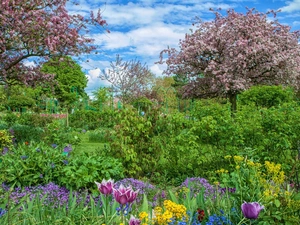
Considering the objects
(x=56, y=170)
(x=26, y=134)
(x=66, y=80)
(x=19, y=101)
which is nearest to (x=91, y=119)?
(x=26, y=134)

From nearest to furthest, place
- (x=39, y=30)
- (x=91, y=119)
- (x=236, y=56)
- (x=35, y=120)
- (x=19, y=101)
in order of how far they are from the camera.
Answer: (x=39, y=30) < (x=35, y=120) < (x=236, y=56) < (x=91, y=119) < (x=19, y=101)

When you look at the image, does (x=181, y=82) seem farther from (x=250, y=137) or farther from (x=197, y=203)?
(x=197, y=203)

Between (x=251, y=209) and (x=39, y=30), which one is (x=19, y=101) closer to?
(x=39, y=30)

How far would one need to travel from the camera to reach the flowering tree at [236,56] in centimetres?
1591

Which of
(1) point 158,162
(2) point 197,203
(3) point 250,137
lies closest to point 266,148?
(3) point 250,137

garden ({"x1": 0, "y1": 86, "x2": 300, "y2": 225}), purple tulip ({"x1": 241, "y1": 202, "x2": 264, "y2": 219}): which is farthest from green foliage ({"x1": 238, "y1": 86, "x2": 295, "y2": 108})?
purple tulip ({"x1": 241, "y1": 202, "x2": 264, "y2": 219})

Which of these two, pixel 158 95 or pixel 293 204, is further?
pixel 158 95

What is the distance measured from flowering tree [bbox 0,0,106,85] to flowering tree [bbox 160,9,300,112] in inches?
318

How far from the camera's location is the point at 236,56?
1603cm

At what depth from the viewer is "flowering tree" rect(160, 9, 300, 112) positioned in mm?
15914

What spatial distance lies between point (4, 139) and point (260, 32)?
39.5ft

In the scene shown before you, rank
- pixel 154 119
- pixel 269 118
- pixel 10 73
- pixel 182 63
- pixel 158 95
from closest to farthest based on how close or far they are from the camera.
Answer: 1. pixel 269 118
2. pixel 154 119
3. pixel 10 73
4. pixel 182 63
5. pixel 158 95

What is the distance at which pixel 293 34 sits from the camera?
18.0 meters

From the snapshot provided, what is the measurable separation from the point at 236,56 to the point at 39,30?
32.2 feet
